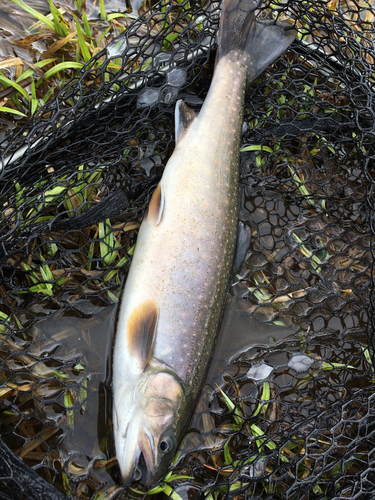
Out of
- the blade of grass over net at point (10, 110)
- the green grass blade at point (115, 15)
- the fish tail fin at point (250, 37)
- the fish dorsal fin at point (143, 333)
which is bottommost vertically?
the fish dorsal fin at point (143, 333)

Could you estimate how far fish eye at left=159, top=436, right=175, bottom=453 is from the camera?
202cm

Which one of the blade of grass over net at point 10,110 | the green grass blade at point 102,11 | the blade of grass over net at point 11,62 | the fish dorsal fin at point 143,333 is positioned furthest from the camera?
the green grass blade at point 102,11

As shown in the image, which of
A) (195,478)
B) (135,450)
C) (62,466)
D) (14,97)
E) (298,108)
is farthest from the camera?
(298,108)

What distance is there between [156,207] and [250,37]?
58.7 inches

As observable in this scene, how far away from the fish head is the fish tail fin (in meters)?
2.24

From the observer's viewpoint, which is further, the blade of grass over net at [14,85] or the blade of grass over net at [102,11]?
the blade of grass over net at [102,11]

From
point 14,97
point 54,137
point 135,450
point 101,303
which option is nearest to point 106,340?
point 101,303

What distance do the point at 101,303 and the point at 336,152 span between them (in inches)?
86.9

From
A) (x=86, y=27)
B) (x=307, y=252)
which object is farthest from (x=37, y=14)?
(x=307, y=252)

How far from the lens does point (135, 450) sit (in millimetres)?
1980

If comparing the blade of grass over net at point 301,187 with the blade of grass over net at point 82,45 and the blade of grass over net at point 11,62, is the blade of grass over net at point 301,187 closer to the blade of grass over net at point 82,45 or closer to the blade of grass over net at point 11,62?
the blade of grass over net at point 82,45

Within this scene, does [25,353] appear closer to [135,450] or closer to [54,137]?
[135,450]

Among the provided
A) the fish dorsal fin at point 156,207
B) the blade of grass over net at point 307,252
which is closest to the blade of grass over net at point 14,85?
the fish dorsal fin at point 156,207

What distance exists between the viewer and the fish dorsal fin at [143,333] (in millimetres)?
2164
